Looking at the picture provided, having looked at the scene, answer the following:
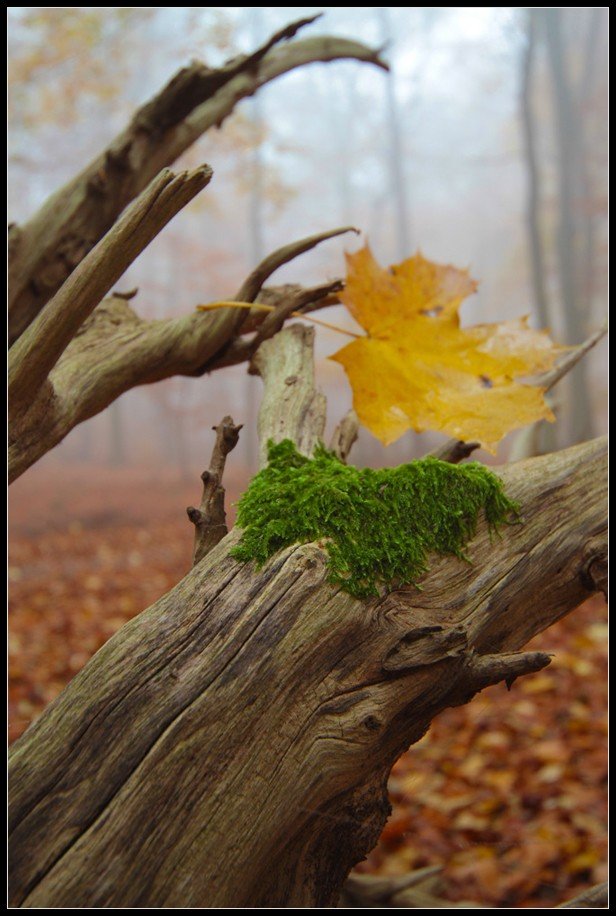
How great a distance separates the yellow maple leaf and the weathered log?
39cm

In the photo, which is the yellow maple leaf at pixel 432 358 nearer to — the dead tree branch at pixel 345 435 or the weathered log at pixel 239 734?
the dead tree branch at pixel 345 435

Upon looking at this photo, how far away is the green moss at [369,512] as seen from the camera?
44.6 inches

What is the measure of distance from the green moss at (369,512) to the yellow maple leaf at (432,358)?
0.14 meters

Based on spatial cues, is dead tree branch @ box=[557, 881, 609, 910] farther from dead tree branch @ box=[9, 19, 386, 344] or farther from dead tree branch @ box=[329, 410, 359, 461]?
dead tree branch @ box=[9, 19, 386, 344]

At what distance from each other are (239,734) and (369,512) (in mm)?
465

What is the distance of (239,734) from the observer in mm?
973

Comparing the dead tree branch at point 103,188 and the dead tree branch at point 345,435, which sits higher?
→ the dead tree branch at point 103,188

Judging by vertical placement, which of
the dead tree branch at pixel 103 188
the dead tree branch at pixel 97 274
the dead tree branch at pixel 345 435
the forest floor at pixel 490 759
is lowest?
the forest floor at pixel 490 759

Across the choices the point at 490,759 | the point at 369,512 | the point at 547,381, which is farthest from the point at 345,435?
the point at 490,759

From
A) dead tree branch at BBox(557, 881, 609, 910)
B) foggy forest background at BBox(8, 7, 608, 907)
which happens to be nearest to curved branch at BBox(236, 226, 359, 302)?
foggy forest background at BBox(8, 7, 608, 907)

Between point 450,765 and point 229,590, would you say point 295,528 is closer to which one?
point 229,590

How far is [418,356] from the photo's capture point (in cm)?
156

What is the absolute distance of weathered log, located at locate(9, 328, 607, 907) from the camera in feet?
3.00

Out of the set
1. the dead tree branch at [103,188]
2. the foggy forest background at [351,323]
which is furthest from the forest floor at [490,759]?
the dead tree branch at [103,188]
